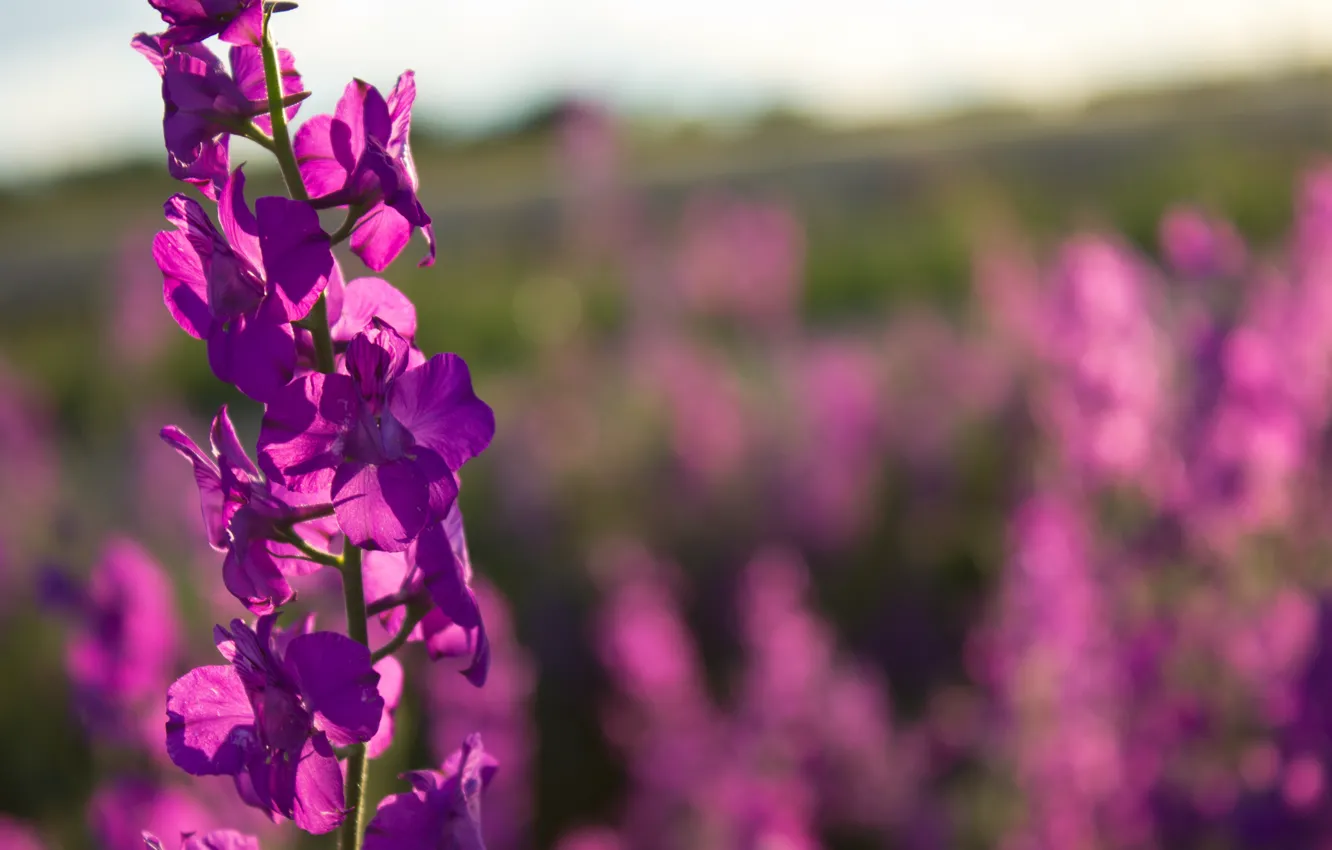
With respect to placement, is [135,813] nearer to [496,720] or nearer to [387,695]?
[387,695]

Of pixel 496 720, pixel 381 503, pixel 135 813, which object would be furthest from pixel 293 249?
pixel 496 720

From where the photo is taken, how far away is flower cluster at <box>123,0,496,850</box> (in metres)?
0.72

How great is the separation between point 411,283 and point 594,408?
260 inches

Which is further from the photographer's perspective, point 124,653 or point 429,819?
point 124,653

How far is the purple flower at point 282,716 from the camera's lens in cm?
72

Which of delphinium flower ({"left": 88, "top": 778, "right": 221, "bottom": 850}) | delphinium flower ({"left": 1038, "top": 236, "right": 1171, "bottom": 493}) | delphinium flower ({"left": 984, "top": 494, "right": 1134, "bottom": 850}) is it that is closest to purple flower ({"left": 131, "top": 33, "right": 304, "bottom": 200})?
delphinium flower ({"left": 88, "top": 778, "right": 221, "bottom": 850})

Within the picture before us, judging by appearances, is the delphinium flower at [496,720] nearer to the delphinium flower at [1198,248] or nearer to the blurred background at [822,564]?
the blurred background at [822,564]

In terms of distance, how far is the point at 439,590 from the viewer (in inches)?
30.3

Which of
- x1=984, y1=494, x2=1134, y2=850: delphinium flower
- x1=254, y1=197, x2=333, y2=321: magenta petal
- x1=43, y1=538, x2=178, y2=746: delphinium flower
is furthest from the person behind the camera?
x1=984, y1=494, x2=1134, y2=850: delphinium flower

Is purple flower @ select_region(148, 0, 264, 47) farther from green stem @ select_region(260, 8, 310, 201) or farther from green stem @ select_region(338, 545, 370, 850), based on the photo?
green stem @ select_region(338, 545, 370, 850)


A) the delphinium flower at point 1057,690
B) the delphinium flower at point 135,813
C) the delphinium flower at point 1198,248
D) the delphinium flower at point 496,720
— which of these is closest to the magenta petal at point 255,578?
the delphinium flower at point 135,813

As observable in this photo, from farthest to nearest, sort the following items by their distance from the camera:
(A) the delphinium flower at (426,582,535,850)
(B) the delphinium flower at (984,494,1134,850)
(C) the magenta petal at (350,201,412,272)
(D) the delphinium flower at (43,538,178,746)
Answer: (A) the delphinium flower at (426,582,535,850), (B) the delphinium flower at (984,494,1134,850), (D) the delphinium flower at (43,538,178,746), (C) the magenta petal at (350,201,412,272)

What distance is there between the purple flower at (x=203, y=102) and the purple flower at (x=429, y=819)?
0.38 meters

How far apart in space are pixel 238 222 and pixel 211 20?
0.12 metres
